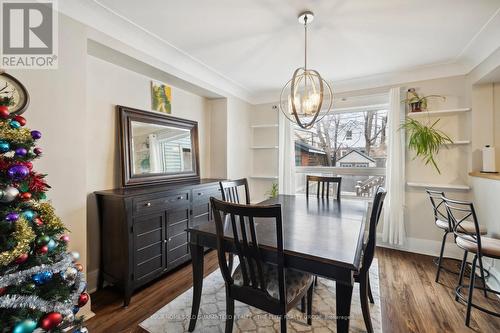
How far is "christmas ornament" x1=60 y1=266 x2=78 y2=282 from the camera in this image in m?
0.95

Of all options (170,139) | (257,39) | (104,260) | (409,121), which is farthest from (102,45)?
(409,121)

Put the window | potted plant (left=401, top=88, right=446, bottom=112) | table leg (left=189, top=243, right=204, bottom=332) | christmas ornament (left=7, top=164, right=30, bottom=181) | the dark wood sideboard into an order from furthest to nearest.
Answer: the window < potted plant (left=401, top=88, right=446, bottom=112) < the dark wood sideboard < table leg (left=189, top=243, right=204, bottom=332) < christmas ornament (left=7, top=164, right=30, bottom=181)

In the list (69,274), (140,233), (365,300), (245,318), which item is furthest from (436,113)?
(69,274)

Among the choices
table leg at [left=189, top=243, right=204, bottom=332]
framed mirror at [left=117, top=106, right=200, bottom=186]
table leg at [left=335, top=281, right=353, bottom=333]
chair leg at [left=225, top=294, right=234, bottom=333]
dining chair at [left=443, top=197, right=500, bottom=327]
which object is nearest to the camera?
table leg at [left=335, top=281, right=353, bottom=333]

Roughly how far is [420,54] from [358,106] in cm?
105

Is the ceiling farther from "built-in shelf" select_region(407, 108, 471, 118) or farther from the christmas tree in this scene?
the christmas tree

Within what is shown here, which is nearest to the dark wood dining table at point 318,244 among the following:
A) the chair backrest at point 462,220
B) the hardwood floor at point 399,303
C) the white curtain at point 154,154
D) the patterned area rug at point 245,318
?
the patterned area rug at point 245,318

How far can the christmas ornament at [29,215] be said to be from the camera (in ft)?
3.07

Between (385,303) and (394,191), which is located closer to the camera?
(385,303)

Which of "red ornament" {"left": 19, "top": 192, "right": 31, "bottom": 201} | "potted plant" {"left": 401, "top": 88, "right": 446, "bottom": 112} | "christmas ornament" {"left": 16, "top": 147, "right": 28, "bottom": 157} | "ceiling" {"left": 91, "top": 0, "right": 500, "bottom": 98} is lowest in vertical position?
"red ornament" {"left": 19, "top": 192, "right": 31, "bottom": 201}

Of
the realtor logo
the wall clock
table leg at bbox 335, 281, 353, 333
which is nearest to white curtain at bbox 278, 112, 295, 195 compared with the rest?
table leg at bbox 335, 281, 353, 333

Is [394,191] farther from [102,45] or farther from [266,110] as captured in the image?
[102,45]

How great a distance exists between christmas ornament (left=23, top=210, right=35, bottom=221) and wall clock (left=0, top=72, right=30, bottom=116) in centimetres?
97

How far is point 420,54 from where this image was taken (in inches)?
105
